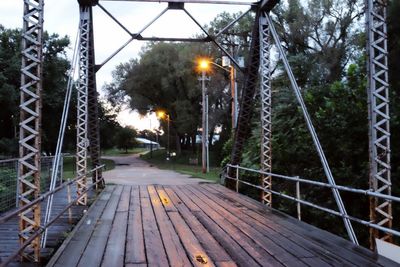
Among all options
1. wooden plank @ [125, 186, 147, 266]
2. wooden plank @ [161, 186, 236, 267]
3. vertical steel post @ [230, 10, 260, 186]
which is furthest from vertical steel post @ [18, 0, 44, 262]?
vertical steel post @ [230, 10, 260, 186]

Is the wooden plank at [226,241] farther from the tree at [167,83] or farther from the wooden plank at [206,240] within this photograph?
the tree at [167,83]

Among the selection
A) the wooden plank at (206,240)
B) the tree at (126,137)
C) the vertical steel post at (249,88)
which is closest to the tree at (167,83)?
the tree at (126,137)

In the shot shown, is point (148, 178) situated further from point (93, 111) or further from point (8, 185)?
point (8, 185)

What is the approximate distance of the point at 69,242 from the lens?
22.1ft

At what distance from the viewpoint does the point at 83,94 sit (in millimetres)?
12945

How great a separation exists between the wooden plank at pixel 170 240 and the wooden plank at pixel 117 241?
64 centimetres

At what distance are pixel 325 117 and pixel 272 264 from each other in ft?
33.6

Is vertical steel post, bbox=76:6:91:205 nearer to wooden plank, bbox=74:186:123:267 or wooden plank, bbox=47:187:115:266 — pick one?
wooden plank, bbox=47:187:115:266

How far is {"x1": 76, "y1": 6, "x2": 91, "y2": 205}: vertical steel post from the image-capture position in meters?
12.6

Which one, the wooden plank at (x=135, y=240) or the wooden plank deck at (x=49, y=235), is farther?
the wooden plank deck at (x=49, y=235)

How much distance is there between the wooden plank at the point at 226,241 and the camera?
5.68 m

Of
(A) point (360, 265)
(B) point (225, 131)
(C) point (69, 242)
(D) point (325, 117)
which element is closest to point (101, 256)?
(C) point (69, 242)

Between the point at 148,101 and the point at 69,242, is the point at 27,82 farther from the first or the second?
the point at 148,101

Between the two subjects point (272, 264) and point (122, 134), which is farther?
point (122, 134)
